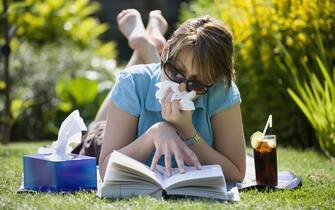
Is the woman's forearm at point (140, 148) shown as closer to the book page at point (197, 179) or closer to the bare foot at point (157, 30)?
the book page at point (197, 179)

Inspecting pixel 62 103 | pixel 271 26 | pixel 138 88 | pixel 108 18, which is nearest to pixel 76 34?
pixel 62 103

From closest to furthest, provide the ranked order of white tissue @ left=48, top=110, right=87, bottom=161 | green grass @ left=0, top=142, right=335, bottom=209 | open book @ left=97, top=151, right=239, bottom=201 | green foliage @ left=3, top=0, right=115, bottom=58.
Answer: green grass @ left=0, top=142, right=335, bottom=209
open book @ left=97, top=151, right=239, bottom=201
white tissue @ left=48, top=110, right=87, bottom=161
green foliage @ left=3, top=0, right=115, bottom=58

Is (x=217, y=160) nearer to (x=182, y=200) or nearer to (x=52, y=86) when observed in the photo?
(x=182, y=200)

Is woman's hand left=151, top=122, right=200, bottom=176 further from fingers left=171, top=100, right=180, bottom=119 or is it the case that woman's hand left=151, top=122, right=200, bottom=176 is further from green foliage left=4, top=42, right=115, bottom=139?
green foliage left=4, top=42, right=115, bottom=139

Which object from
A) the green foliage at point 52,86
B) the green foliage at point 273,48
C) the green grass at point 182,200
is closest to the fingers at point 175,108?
the green grass at point 182,200

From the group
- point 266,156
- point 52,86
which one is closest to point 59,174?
→ point 266,156

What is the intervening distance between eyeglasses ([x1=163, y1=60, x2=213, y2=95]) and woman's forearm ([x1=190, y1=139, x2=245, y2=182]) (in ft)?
0.90

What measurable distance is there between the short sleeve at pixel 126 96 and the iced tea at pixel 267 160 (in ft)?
1.91

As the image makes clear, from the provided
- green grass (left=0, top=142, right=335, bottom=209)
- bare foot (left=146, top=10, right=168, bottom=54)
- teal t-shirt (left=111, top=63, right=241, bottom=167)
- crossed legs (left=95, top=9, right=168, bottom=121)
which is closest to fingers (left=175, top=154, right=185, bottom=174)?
green grass (left=0, top=142, right=335, bottom=209)

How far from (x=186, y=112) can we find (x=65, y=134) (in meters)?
0.58

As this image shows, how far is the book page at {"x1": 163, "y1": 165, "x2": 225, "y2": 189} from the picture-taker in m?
2.75

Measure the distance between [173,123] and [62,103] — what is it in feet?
15.2

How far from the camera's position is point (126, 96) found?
10.5 feet

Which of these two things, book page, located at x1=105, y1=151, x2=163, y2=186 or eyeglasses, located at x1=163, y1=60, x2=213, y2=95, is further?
eyeglasses, located at x1=163, y1=60, x2=213, y2=95
